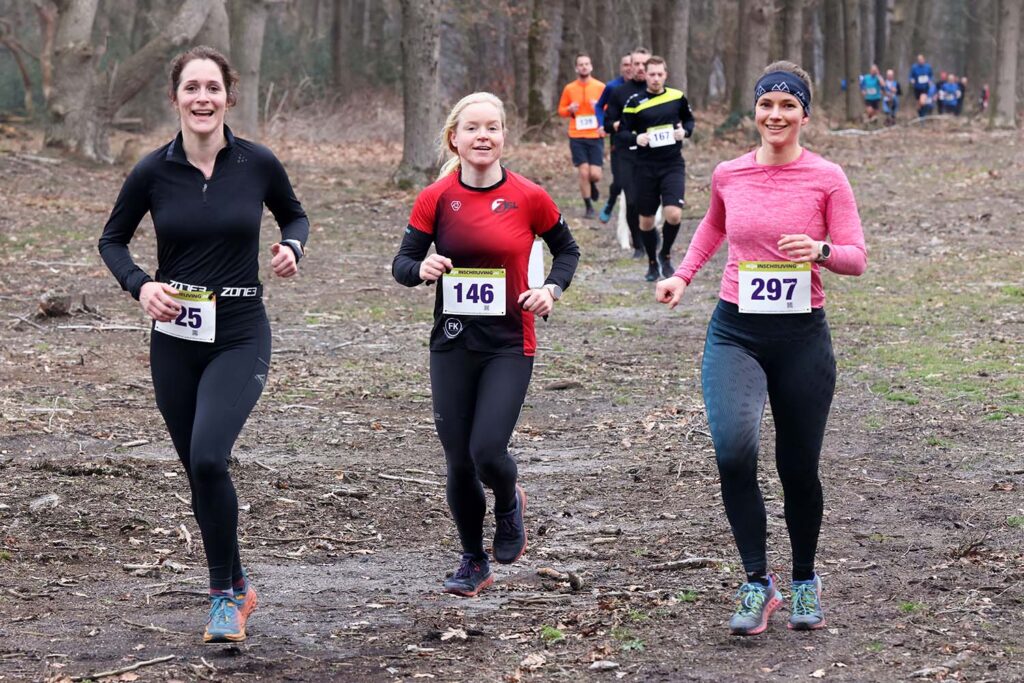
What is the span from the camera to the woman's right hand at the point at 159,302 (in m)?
5.27

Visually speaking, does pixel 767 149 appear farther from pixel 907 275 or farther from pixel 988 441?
pixel 907 275

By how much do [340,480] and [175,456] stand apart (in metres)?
1.09

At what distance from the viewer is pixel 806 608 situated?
5488 millimetres

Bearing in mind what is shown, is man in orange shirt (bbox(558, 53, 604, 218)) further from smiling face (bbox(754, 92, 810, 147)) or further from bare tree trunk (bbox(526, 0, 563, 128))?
smiling face (bbox(754, 92, 810, 147))

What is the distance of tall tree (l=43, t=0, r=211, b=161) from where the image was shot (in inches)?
987

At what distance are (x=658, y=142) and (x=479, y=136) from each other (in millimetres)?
9016

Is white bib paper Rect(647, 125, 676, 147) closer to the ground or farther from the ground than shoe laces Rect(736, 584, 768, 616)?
farther from the ground

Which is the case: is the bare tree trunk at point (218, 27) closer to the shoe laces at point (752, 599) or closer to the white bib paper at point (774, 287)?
the white bib paper at point (774, 287)

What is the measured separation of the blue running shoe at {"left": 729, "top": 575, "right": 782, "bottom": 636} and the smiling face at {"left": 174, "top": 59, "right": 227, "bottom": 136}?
2511 mm

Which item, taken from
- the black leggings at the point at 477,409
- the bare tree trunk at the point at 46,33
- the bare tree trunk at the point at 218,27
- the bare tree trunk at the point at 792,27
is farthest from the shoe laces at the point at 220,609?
the bare tree trunk at the point at 792,27

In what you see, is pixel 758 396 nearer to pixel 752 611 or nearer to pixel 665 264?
pixel 752 611

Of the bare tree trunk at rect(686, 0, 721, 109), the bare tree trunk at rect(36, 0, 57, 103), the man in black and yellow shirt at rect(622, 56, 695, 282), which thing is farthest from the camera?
the bare tree trunk at rect(686, 0, 721, 109)

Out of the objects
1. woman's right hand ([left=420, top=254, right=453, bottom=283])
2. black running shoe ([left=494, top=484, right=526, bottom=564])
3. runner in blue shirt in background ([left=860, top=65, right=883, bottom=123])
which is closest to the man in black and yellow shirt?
black running shoe ([left=494, top=484, right=526, bottom=564])

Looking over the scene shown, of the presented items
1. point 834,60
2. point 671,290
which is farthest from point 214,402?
point 834,60
